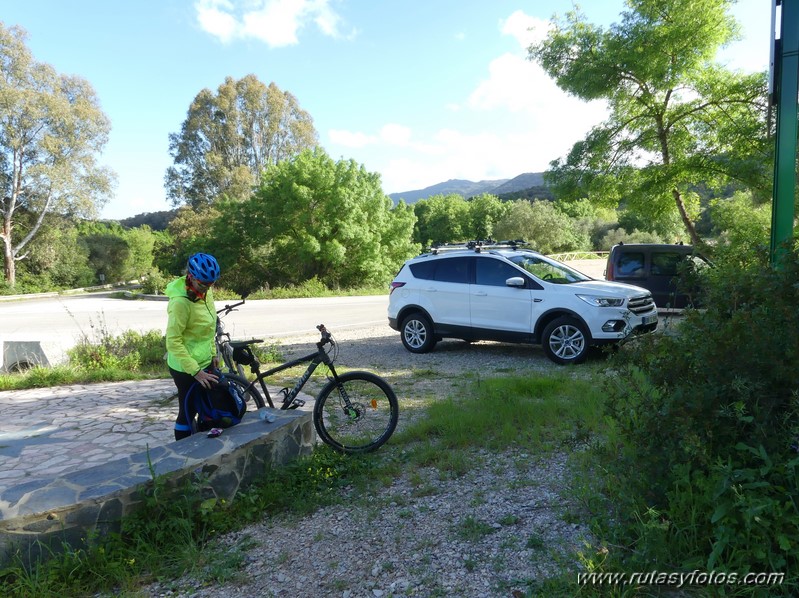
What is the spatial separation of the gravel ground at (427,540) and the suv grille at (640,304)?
4.84m

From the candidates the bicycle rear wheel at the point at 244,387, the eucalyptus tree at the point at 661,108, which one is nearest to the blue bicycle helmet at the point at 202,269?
the bicycle rear wheel at the point at 244,387

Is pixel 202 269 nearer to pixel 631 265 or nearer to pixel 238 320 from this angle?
pixel 631 265

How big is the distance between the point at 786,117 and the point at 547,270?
509 cm

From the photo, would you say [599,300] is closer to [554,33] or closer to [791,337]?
[791,337]

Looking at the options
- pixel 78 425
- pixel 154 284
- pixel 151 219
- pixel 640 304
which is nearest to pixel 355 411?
pixel 78 425

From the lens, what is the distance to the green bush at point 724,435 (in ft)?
7.77

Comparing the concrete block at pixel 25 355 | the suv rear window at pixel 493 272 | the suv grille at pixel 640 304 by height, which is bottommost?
the concrete block at pixel 25 355

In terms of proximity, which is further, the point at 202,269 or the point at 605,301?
the point at 605,301

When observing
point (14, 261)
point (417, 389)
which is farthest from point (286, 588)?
point (14, 261)

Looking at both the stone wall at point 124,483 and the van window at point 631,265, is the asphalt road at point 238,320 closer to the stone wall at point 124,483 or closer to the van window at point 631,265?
the van window at point 631,265

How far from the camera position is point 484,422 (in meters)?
5.25

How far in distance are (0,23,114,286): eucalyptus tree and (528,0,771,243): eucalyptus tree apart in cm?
3466

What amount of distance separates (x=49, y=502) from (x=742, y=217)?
45.8ft

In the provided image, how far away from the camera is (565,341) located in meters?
8.59
